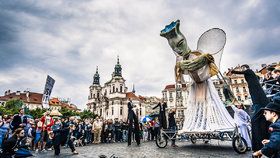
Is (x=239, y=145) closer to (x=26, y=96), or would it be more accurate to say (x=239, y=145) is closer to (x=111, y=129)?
(x=111, y=129)

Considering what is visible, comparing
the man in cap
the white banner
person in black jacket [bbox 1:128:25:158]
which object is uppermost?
the white banner

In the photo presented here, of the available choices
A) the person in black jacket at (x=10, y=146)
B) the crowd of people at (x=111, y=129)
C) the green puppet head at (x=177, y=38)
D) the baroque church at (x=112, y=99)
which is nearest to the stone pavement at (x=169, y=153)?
the crowd of people at (x=111, y=129)

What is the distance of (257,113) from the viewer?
499cm

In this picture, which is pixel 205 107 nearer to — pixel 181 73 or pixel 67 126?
pixel 181 73

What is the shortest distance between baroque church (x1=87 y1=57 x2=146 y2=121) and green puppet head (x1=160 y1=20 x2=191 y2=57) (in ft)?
264

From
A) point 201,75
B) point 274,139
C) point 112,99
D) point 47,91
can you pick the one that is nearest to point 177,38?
point 201,75

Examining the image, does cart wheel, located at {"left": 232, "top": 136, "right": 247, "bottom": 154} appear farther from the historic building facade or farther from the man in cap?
the historic building facade

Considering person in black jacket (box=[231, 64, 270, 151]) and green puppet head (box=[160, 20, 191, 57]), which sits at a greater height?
green puppet head (box=[160, 20, 191, 57])

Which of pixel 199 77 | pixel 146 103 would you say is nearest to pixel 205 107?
pixel 199 77

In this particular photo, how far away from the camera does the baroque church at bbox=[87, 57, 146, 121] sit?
316 feet

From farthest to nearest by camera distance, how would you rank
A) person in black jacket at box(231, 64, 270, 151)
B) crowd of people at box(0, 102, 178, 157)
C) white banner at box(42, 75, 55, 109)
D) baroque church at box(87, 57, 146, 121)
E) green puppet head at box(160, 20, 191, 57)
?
baroque church at box(87, 57, 146, 121), white banner at box(42, 75, 55, 109), green puppet head at box(160, 20, 191, 57), crowd of people at box(0, 102, 178, 157), person in black jacket at box(231, 64, 270, 151)

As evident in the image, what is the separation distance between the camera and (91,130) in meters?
19.1

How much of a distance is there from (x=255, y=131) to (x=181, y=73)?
6294 millimetres

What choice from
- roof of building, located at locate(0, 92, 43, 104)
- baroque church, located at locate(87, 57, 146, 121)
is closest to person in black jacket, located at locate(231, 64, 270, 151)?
baroque church, located at locate(87, 57, 146, 121)
